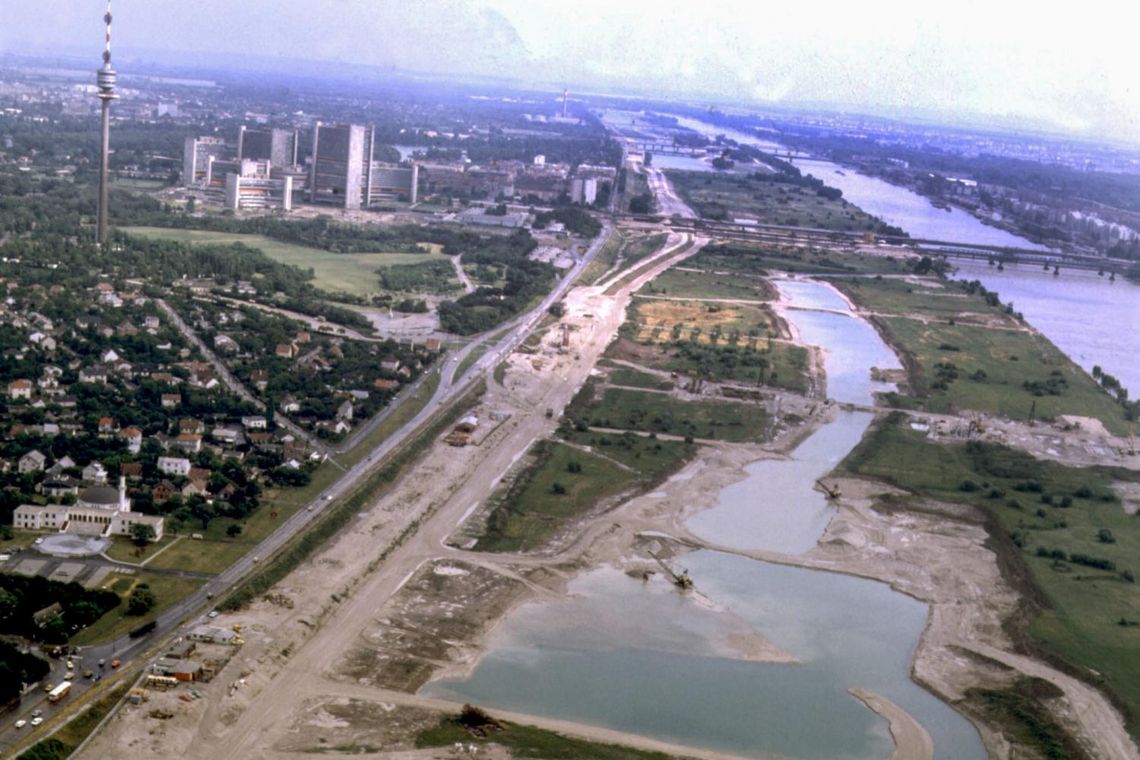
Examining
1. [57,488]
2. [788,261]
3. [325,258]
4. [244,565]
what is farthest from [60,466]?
[788,261]

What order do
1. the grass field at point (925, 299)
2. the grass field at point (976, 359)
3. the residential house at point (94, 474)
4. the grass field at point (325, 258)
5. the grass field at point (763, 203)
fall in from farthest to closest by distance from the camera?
the grass field at point (763, 203) → the grass field at point (925, 299) → the grass field at point (325, 258) → the grass field at point (976, 359) → the residential house at point (94, 474)

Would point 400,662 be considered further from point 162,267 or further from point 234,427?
point 162,267

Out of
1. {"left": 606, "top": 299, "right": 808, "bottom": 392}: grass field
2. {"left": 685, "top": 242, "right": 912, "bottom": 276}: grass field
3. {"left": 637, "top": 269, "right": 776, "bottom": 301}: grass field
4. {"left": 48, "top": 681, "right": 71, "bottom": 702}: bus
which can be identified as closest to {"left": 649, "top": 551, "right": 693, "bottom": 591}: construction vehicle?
{"left": 48, "top": 681, "right": 71, "bottom": 702}: bus

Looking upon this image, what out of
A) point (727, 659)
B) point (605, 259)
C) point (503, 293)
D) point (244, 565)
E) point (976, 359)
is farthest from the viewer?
point (605, 259)

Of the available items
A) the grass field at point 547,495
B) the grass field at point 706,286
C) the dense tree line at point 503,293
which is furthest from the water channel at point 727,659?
the grass field at point 706,286

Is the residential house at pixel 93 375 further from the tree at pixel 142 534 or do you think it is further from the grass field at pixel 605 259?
the grass field at pixel 605 259

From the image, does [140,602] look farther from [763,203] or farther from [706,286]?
[763,203]

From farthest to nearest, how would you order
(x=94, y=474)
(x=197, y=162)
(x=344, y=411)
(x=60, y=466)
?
(x=197, y=162), (x=344, y=411), (x=60, y=466), (x=94, y=474)
